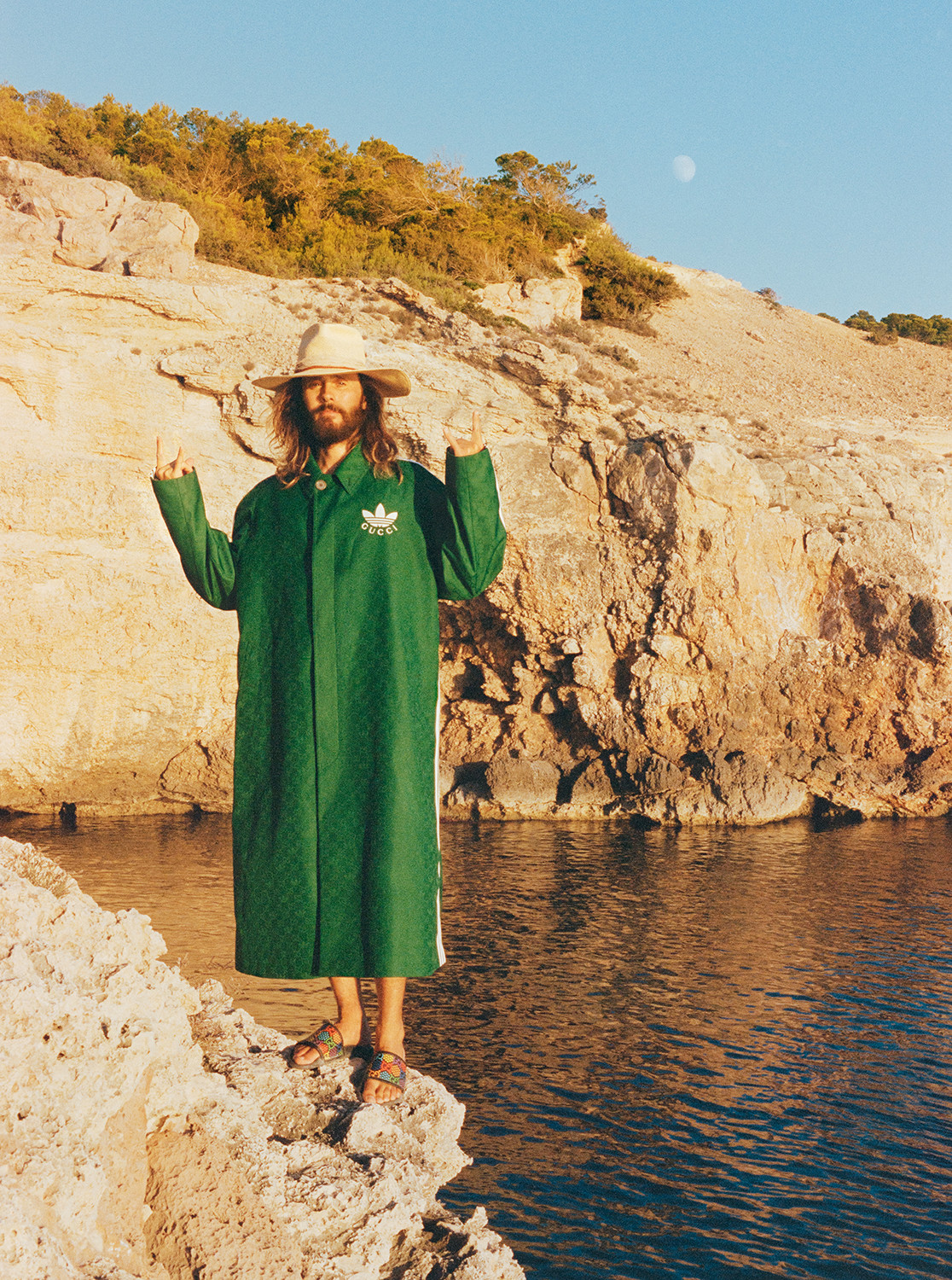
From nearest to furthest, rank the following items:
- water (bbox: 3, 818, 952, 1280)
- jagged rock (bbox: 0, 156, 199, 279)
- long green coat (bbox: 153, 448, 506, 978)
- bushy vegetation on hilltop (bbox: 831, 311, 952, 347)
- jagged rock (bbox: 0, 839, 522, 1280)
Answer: jagged rock (bbox: 0, 839, 522, 1280) → long green coat (bbox: 153, 448, 506, 978) → water (bbox: 3, 818, 952, 1280) → jagged rock (bbox: 0, 156, 199, 279) → bushy vegetation on hilltop (bbox: 831, 311, 952, 347)

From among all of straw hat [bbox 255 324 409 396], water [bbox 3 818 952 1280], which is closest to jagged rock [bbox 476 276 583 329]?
water [bbox 3 818 952 1280]

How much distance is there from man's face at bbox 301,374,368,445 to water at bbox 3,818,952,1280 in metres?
3.02

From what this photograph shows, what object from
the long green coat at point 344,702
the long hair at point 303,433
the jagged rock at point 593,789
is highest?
the long hair at point 303,433

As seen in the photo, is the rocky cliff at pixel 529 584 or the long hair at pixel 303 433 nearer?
the long hair at pixel 303 433

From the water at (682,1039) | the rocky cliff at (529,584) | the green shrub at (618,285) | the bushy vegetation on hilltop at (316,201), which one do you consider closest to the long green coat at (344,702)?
the water at (682,1039)

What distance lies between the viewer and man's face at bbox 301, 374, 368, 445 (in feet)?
11.4

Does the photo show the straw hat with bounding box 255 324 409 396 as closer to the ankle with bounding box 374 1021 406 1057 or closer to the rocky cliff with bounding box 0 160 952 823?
the ankle with bounding box 374 1021 406 1057

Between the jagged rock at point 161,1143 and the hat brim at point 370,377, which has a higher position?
the hat brim at point 370,377

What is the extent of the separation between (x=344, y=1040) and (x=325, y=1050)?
113 millimetres

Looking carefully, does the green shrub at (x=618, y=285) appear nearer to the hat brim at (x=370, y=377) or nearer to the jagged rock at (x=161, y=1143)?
the hat brim at (x=370, y=377)

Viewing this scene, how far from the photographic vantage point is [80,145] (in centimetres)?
2061

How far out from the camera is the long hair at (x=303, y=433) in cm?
350

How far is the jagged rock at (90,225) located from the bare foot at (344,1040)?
1335 cm

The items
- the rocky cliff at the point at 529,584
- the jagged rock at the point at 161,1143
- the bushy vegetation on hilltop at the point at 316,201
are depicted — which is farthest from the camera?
the bushy vegetation on hilltop at the point at 316,201
